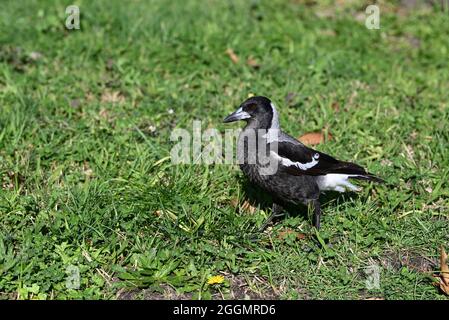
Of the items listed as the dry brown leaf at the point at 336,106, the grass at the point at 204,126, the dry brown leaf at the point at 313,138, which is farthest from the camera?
the dry brown leaf at the point at 336,106

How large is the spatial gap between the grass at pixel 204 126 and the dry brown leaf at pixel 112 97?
0.6 inches

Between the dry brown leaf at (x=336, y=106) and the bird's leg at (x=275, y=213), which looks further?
the dry brown leaf at (x=336, y=106)

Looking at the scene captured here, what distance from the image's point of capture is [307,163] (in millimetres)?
4812

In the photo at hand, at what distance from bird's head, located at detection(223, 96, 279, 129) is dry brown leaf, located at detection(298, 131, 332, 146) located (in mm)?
857

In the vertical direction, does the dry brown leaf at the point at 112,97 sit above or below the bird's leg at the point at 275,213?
above

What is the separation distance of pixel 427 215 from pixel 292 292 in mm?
1404

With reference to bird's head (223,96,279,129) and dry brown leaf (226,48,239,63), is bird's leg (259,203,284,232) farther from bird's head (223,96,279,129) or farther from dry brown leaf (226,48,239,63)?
dry brown leaf (226,48,239,63)

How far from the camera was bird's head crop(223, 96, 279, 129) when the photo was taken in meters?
4.90

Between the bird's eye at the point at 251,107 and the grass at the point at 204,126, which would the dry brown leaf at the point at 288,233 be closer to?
the grass at the point at 204,126

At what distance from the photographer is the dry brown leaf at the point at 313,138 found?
571cm

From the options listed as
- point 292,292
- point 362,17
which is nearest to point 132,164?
point 292,292

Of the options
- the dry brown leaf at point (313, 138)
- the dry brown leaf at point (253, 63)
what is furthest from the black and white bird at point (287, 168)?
the dry brown leaf at point (253, 63)

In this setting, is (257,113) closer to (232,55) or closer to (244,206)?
(244,206)

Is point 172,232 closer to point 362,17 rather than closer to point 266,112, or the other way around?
point 266,112
